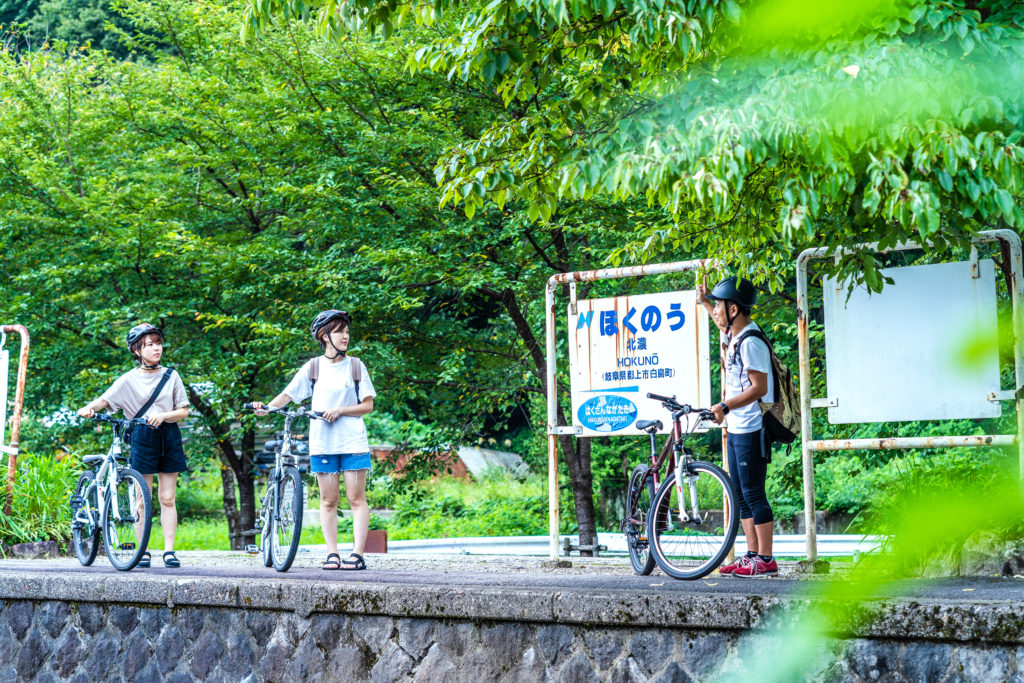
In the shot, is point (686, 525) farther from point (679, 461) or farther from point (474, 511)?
point (474, 511)

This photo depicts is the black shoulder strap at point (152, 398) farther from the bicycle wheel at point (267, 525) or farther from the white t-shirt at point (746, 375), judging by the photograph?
the white t-shirt at point (746, 375)

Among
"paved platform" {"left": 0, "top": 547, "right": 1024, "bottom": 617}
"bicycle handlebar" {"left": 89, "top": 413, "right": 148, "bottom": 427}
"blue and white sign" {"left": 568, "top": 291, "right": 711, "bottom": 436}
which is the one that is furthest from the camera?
"bicycle handlebar" {"left": 89, "top": 413, "right": 148, "bottom": 427}

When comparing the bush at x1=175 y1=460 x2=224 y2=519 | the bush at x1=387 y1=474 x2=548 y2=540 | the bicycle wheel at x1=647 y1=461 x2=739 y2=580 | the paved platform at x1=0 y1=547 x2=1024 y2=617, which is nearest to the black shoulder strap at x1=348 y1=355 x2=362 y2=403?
the paved platform at x1=0 y1=547 x2=1024 y2=617

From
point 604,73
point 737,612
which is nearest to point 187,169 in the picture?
point 604,73

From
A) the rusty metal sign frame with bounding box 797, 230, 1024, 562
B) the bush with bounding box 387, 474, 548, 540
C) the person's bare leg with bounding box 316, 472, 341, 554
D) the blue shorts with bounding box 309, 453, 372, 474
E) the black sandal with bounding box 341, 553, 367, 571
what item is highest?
the rusty metal sign frame with bounding box 797, 230, 1024, 562

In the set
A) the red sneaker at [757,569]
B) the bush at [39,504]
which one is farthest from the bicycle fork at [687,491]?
the bush at [39,504]

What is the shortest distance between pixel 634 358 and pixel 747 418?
1277 mm

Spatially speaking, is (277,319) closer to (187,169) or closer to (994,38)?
(187,169)

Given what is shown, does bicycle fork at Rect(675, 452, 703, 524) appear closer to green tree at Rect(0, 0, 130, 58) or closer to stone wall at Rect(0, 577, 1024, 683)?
stone wall at Rect(0, 577, 1024, 683)

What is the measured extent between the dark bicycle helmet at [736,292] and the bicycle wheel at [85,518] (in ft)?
14.6

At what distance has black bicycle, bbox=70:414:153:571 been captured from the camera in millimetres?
7066

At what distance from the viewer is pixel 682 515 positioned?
19.3ft

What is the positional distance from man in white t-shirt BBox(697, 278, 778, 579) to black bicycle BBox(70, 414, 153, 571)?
3671 mm

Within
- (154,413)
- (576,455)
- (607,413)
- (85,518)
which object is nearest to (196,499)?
(576,455)
